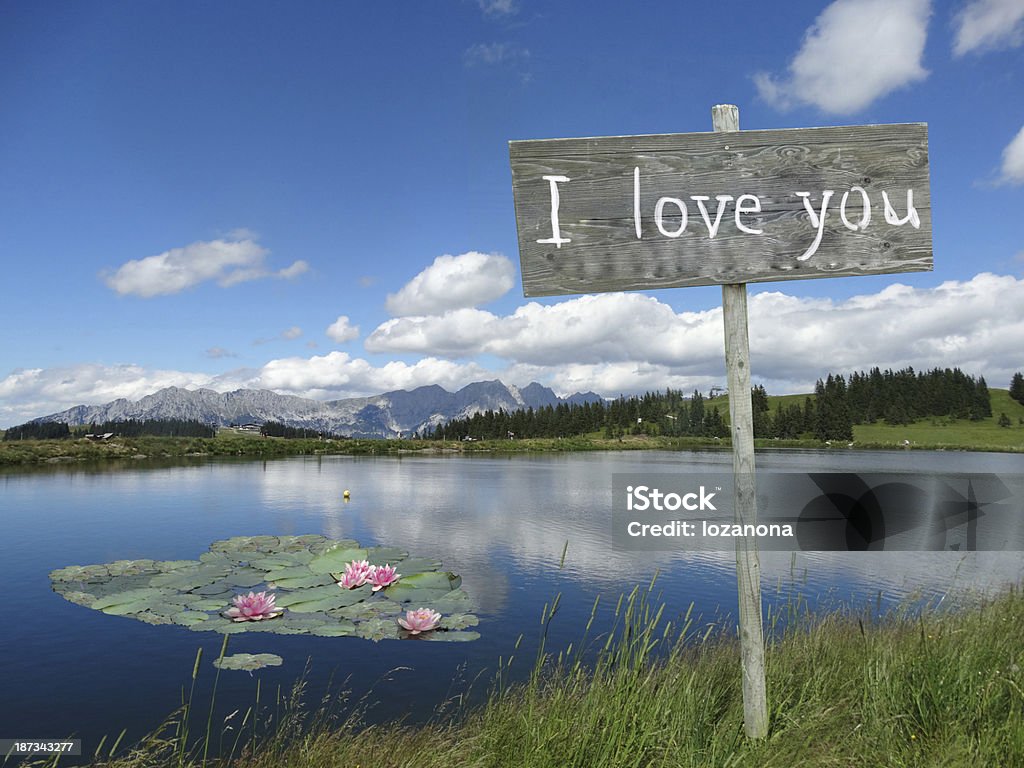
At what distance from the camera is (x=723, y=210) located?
2730 mm

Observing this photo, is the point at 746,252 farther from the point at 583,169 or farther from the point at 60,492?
the point at 60,492

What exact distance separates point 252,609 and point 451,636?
272cm

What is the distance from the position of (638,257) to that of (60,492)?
2933cm

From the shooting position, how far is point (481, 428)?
361 feet

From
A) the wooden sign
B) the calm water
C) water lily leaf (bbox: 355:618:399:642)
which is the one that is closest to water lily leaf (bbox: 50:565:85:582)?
the calm water

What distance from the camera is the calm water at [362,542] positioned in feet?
20.2

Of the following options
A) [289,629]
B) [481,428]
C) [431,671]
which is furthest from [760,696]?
[481,428]

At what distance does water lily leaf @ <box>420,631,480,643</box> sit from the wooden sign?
20.8 ft

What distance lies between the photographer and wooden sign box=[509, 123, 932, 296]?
2699mm

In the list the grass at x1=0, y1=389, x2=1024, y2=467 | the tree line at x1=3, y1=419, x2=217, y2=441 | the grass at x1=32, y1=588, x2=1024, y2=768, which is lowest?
the grass at x1=0, y1=389, x2=1024, y2=467

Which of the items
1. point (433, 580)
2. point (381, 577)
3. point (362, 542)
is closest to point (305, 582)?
point (381, 577)

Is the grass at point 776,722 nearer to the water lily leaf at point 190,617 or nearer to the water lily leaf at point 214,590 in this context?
the water lily leaf at point 190,617

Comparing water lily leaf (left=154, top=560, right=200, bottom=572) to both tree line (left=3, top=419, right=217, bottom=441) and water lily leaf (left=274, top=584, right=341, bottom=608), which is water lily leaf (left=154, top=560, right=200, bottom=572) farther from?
tree line (left=3, top=419, right=217, bottom=441)

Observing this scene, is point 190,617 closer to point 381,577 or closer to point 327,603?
point 327,603
